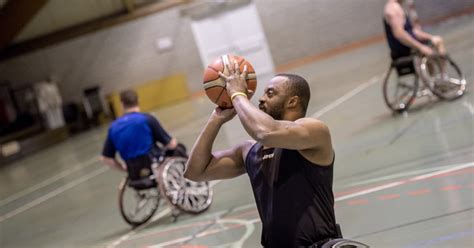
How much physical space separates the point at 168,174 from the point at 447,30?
57.0 ft

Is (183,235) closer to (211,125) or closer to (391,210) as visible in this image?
(391,210)

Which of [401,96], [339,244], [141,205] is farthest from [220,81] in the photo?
[401,96]

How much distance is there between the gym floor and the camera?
569 centimetres

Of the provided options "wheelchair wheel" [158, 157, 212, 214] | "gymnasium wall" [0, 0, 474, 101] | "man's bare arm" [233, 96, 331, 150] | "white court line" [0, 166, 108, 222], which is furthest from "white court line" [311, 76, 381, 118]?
"gymnasium wall" [0, 0, 474, 101]

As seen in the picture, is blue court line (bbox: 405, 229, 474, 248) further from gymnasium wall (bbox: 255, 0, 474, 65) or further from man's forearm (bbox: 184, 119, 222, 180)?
gymnasium wall (bbox: 255, 0, 474, 65)

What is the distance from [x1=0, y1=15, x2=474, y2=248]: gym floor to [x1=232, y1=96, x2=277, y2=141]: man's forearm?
2.08 meters

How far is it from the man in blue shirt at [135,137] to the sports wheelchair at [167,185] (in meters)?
0.05

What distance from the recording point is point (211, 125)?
3.77 metres

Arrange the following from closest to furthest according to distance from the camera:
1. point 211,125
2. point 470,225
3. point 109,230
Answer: point 211,125
point 470,225
point 109,230

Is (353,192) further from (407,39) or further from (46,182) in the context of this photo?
(46,182)

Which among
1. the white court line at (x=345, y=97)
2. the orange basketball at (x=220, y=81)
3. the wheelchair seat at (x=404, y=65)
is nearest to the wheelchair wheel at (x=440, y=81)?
the wheelchair seat at (x=404, y=65)

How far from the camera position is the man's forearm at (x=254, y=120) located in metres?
3.25

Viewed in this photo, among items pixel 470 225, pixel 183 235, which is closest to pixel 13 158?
pixel 183 235

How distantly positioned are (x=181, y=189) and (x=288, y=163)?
4.40 m
